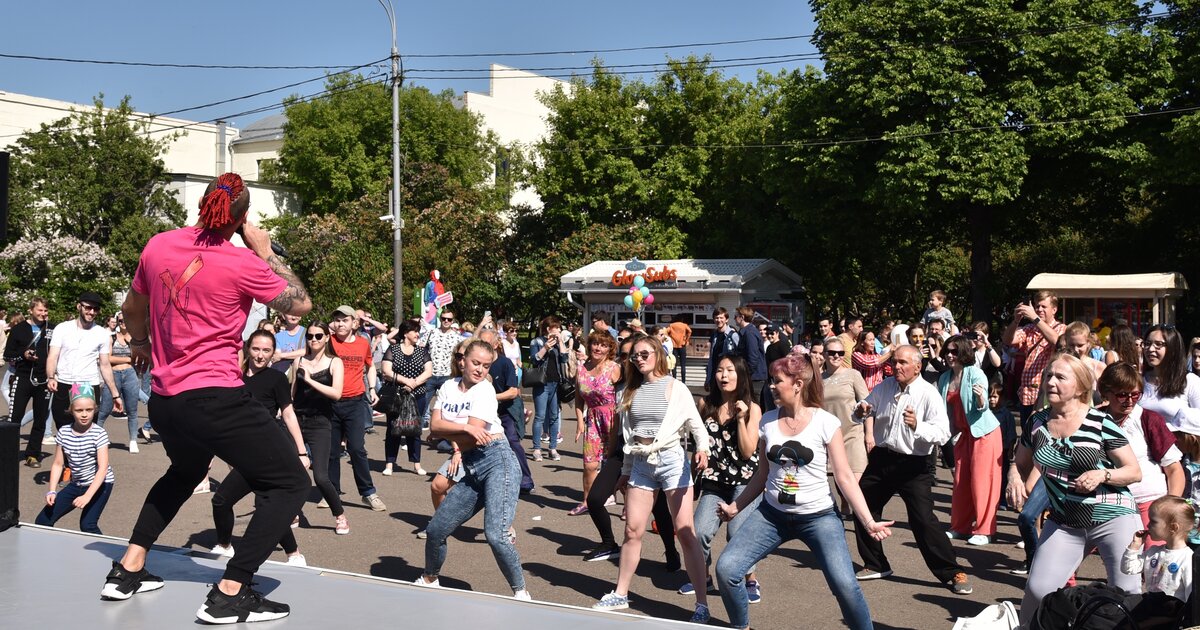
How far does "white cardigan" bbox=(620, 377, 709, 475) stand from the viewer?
6535 millimetres

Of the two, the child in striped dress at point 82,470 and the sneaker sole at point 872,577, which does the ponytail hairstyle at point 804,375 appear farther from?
the child in striped dress at point 82,470

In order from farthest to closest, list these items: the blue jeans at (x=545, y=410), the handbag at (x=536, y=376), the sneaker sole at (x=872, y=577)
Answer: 1. the blue jeans at (x=545, y=410)
2. the handbag at (x=536, y=376)
3. the sneaker sole at (x=872, y=577)

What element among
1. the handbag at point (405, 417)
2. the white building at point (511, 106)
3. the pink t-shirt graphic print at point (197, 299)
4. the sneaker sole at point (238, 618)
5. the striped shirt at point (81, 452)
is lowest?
the handbag at point (405, 417)

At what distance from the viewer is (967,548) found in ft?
28.1

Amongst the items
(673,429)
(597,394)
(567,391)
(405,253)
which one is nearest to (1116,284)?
(567,391)

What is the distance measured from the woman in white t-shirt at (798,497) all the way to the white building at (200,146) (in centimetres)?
4624

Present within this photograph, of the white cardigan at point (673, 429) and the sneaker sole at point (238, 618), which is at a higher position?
the white cardigan at point (673, 429)

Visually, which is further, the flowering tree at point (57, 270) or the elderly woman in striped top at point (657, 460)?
the flowering tree at point (57, 270)

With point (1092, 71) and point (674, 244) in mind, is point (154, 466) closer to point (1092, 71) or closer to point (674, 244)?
point (1092, 71)

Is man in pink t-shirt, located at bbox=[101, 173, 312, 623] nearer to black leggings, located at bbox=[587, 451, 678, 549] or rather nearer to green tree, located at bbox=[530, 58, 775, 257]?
black leggings, located at bbox=[587, 451, 678, 549]

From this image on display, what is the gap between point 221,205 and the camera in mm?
4188

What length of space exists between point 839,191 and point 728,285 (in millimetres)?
4205

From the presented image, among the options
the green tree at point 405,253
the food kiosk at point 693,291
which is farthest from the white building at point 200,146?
the food kiosk at point 693,291

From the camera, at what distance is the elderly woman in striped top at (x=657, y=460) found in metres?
6.39
